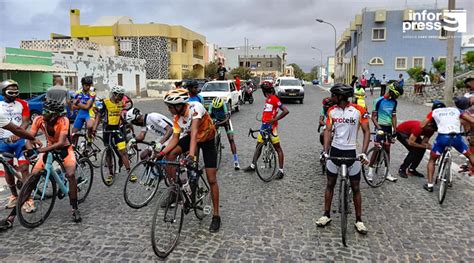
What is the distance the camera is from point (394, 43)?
4516 centimetres

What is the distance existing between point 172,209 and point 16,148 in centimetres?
281

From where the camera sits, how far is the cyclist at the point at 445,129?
6.20 m

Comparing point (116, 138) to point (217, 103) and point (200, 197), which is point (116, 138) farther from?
point (200, 197)

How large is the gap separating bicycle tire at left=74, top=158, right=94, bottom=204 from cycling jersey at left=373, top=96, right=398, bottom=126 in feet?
16.7

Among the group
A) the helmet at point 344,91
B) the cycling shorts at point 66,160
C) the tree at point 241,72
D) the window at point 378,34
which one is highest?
the window at point 378,34

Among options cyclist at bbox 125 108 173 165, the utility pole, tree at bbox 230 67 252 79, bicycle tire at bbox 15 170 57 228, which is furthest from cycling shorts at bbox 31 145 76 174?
tree at bbox 230 67 252 79

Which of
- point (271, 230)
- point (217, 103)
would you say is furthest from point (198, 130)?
point (217, 103)

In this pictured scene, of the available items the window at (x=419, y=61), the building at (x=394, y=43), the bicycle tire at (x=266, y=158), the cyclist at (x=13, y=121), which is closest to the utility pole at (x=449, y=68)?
the bicycle tire at (x=266, y=158)

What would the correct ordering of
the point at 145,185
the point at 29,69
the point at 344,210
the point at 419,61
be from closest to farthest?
the point at 344,210 < the point at 145,185 < the point at 29,69 < the point at 419,61

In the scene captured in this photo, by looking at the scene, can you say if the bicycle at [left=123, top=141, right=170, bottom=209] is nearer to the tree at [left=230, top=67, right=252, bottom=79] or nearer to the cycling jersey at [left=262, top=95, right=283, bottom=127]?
the cycling jersey at [left=262, top=95, right=283, bottom=127]

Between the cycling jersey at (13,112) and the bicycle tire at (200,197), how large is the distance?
274 cm

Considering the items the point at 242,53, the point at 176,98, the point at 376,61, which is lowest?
the point at 176,98

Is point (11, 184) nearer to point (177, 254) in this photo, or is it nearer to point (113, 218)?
point (113, 218)

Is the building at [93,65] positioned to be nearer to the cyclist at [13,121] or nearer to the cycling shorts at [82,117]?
the cycling shorts at [82,117]
